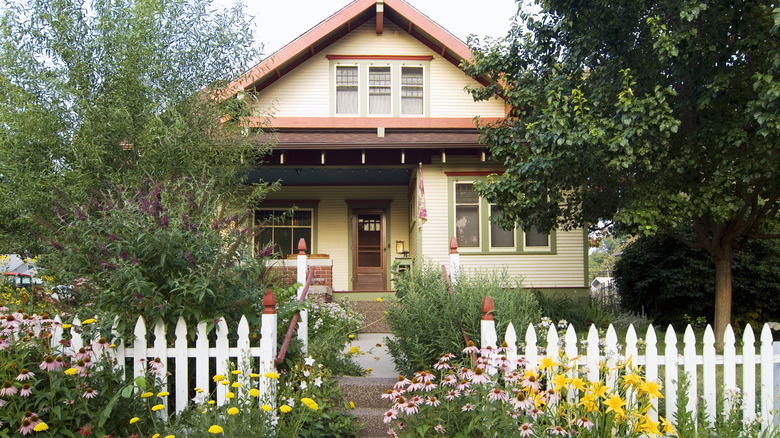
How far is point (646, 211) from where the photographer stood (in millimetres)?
6445

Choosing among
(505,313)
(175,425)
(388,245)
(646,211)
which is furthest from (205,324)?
(388,245)

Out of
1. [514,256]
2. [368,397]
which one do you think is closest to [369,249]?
[514,256]

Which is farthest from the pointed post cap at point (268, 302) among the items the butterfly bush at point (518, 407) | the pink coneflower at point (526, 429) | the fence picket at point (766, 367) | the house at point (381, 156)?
the house at point (381, 156)

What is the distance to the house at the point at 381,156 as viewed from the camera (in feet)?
34.8

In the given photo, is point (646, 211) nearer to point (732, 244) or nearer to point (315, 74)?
point (732, 244)

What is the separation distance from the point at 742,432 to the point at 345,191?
33.4 ft

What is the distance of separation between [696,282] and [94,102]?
996 centimetres

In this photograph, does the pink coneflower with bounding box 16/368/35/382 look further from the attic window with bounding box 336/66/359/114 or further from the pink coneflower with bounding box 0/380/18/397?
the attic window with bounding box 336/66/359/114

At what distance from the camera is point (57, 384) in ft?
10.2

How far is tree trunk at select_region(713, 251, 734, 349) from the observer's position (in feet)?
24.2

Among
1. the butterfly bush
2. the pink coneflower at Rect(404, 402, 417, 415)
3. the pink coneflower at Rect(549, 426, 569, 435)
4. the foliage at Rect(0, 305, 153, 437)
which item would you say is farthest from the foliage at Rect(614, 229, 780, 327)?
the foliage at Rect(0, 305, 153, 437)

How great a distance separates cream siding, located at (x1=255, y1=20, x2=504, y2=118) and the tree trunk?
17.7 ft

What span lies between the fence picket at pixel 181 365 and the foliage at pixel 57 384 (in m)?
0.24

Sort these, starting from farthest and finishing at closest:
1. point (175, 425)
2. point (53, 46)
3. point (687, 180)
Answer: point (53, 46)
point (687, 180)
point (175, 425)
